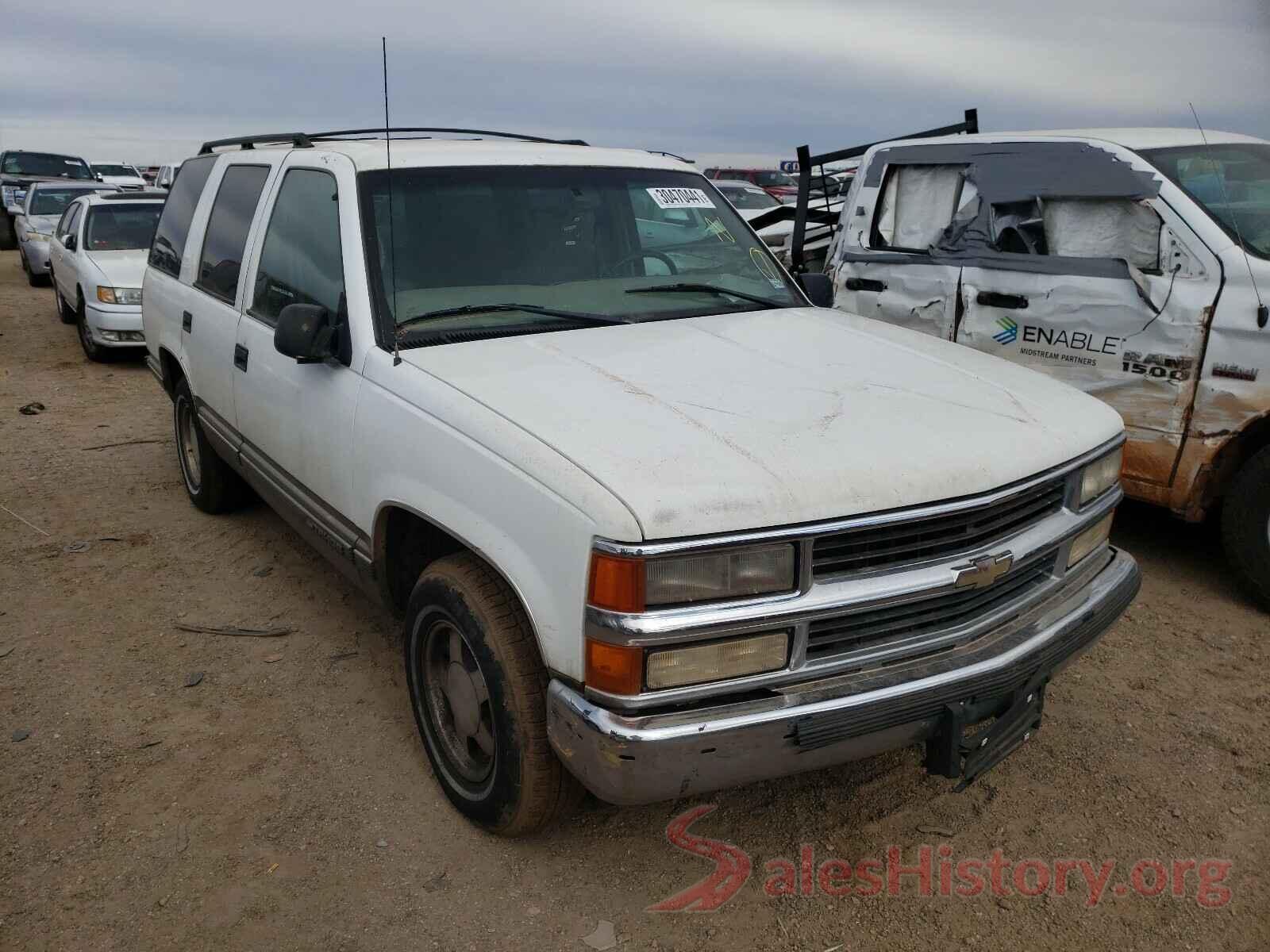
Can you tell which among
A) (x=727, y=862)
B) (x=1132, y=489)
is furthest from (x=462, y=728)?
(x=1132, y=489)

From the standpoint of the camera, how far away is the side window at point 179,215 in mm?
4957

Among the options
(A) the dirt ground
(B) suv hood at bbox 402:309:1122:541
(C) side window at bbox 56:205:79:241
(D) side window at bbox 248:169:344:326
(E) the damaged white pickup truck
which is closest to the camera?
(B) suv hood at bbox 402:309:1122:541

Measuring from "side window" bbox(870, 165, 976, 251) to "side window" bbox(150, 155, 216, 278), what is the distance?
366 cm

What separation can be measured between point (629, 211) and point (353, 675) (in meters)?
2.04

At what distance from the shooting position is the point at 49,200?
52.4 feet

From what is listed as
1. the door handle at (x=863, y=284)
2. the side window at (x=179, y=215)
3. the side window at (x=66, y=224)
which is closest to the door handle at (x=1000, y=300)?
the door handle at (x=863, y=284)

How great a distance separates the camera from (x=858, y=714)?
89.3 inches

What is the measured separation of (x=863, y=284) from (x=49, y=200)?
15.1m

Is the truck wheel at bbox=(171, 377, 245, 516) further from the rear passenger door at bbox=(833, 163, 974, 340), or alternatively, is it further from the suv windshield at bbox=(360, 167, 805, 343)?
the rear passenger door at bbox=(833, 163, 974, 340)

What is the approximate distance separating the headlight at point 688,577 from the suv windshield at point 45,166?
77.7 feet

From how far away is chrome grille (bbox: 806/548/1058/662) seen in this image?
2.30m

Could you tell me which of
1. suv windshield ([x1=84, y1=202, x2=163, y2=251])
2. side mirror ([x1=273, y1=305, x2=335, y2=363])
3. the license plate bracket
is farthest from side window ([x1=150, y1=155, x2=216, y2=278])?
suv windshield ([x1=84, y1=202, x2=163, y2=251])

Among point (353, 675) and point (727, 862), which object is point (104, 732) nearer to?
point (353, 675)

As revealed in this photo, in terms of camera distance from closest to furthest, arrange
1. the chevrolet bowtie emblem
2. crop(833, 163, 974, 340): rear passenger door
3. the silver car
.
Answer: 1. the chevrolet bowtie emblem
2. crop(833, 163, 974, 340): rear passenger door
3. the silver car
